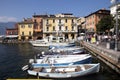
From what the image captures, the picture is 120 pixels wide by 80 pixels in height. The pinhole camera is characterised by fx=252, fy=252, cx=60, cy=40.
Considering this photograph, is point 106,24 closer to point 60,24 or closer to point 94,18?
point 94,18

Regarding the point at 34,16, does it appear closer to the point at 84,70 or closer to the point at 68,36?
the point at 68,36

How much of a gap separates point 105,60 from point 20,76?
12.6 m

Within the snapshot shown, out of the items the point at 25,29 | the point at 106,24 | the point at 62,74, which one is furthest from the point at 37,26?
the point at 62,74

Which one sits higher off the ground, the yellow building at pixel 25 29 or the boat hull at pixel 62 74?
the yellow building at pixel 25 29

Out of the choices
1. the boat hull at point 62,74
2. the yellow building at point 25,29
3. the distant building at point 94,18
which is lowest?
the boat hull at point 62,74

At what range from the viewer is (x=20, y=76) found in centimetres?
2958

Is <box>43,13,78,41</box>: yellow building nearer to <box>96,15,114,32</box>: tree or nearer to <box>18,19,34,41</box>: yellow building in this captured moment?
<box>18,19,34,41</box>: yellow building

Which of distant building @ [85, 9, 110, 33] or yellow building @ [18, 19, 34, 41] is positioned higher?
distant building @ [85, 9, 110, 33]

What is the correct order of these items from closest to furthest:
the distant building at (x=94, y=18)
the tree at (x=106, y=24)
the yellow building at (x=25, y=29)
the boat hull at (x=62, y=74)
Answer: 1. the boat hull at (x=62, y=74)
2. the tree at (x=106, y=24)
3. the distant building at (x=94, y=18)
4. the yellow building at (x=25, y=29)

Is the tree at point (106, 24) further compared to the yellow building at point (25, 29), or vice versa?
the yellow building at point (25, 29)

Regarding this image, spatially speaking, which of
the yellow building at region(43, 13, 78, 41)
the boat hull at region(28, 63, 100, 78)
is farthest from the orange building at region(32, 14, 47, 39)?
the boat hull at region(28, 63, 100, 78)

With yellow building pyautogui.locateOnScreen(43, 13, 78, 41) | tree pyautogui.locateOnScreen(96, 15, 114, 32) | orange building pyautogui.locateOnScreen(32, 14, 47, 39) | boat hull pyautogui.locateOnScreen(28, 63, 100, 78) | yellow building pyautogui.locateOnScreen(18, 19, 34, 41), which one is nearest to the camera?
boat hull pyautogui.locateOnScreen(28, 63, 100, 78)

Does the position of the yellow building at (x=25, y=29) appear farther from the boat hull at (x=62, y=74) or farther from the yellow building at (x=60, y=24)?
the boat hull at (x=62, y=74)

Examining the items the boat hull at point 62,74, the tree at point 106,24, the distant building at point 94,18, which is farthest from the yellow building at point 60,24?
the boat hull at point 62,74
